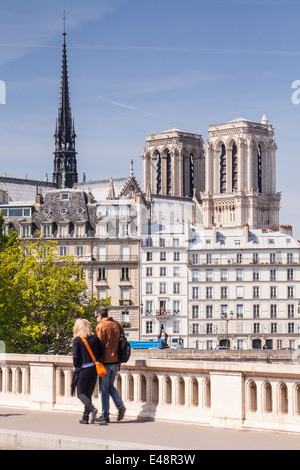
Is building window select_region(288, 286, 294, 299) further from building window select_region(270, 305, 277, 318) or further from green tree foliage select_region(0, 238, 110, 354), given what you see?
green tree foliage select_region(0, 238, 110, 354)

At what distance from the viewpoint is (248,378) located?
1355 cm

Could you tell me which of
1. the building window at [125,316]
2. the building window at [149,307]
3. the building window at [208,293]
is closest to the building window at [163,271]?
the building window at [149,307]

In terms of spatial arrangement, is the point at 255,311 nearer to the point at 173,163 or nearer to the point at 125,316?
the point at 125,316

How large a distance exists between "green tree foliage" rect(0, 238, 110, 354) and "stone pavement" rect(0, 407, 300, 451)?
3274 centimetres

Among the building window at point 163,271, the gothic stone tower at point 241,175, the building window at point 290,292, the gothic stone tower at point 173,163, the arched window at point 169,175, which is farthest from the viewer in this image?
the arched window at point 169,175

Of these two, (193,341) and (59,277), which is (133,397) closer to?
(59,277)

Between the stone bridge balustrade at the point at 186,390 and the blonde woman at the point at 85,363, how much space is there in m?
0.93

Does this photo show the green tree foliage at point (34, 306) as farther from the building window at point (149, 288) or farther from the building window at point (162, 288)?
the building window at point (162, 288)

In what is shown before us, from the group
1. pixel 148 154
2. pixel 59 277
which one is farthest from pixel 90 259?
pixel 148 154

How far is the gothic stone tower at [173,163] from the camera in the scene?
15600 centimetres

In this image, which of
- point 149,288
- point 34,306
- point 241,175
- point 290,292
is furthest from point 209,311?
point 241,175

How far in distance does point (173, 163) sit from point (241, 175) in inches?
488

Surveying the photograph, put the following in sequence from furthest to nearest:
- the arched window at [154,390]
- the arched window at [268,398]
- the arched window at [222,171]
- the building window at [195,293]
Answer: the arched window at [222,171], the building window at [195,293], the arched window at [154,390], the arched window at [268,398]

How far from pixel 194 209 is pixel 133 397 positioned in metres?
131
